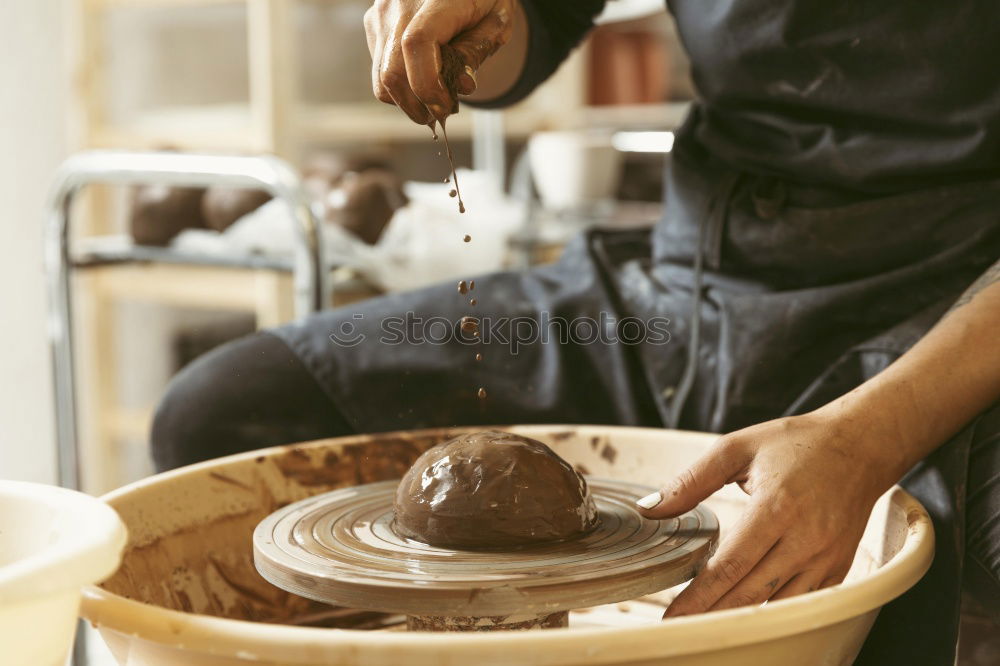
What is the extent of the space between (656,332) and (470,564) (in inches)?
19.2

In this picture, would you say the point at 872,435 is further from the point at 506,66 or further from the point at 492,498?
the point at 506,66

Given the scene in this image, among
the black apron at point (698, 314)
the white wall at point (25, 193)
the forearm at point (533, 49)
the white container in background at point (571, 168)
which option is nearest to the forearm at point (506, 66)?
the forearm at point (533, 49)

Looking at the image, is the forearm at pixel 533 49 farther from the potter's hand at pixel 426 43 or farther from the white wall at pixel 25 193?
the white wall at pixel 25 193

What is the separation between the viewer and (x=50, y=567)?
57 centimetres

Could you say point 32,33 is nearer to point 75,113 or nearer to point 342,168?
point 75,113

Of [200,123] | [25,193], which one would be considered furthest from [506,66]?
[25,193]

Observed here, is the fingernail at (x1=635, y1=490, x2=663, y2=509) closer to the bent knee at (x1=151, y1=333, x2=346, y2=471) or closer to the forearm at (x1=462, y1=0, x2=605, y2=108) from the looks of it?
the bent knee at (x1=151, y1=333, x2=346, y2=471)

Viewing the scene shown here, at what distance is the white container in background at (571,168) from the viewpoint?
2.47 meters

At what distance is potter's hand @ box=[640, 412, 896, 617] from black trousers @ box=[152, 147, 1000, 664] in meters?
0.22

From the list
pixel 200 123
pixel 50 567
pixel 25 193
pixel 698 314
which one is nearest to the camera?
pixel 50 567

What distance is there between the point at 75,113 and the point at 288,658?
224 centimetres

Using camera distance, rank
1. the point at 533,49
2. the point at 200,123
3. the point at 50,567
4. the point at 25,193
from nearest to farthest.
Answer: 1. the point at 50,567
2. the point at 533,49
3. the point at 200,123
4. the point at 25,193

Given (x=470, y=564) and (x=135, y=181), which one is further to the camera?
(x=135, y=181)

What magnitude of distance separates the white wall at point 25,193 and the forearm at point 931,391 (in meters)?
2.38
